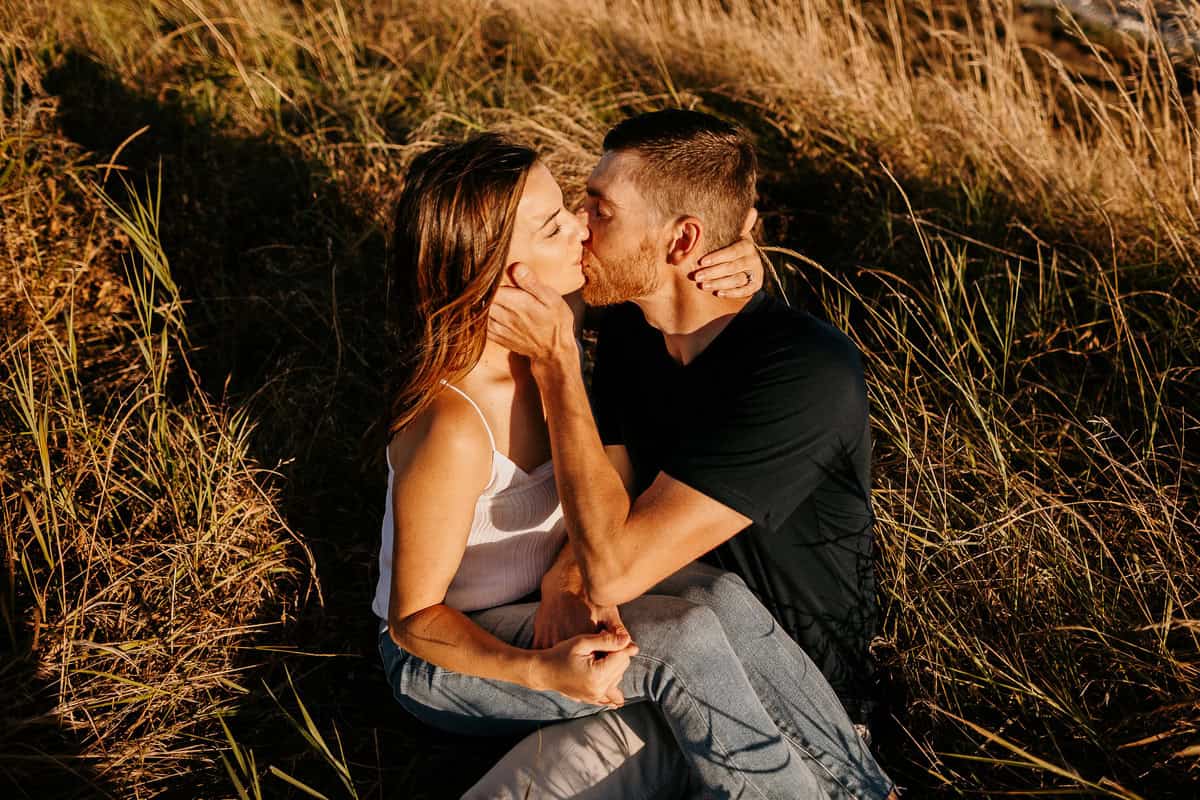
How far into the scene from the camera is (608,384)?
3.32 m

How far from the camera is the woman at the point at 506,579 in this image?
2.45m

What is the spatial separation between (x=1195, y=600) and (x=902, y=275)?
2.03m

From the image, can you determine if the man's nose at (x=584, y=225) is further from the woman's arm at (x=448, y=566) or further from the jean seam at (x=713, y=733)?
the jean seam at (x=713, y=733)

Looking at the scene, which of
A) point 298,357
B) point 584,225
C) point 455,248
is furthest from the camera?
point 298,357

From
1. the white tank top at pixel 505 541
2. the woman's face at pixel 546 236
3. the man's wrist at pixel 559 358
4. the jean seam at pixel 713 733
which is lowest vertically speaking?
the jean seam at pixel 713 733

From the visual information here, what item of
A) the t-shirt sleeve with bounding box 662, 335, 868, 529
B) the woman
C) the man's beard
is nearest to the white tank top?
the woman

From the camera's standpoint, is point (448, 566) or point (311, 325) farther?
point (311, 325)

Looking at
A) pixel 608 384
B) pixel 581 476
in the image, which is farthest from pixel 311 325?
pixel 581 476

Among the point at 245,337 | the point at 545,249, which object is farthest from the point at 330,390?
the point at 545,249

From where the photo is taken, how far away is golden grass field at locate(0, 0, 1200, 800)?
9.08 feet

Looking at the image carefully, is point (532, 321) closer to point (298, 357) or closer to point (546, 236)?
point (546, 236)

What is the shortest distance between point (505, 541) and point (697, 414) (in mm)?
705

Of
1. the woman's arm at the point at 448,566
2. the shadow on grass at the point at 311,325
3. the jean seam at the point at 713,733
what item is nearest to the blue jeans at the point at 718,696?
the jean seam at the point at 713,733

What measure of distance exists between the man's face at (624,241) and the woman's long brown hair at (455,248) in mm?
387
